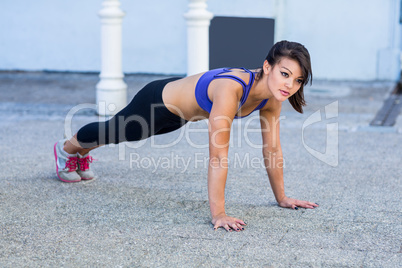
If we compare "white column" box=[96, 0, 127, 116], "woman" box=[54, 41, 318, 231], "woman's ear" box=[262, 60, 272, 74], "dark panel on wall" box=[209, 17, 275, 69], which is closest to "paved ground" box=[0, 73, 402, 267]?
"woman" box=[54, 41, 318, 231]

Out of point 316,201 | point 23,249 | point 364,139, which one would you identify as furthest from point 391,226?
point 364,139

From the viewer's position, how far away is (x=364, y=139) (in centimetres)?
562

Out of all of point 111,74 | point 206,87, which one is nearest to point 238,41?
point 111,74

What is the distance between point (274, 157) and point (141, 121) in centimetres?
80

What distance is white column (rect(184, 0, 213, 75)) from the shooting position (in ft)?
20.4

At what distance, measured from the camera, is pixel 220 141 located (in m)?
3.19

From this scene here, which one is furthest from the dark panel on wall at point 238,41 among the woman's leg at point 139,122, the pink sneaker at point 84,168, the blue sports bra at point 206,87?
the blue sports bra at point 206,87

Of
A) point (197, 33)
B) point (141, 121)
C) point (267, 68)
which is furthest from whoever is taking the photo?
point (197, 33)

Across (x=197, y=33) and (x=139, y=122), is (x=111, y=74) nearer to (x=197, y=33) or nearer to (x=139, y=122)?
(x=197, y=33)

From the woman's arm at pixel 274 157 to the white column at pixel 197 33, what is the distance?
2.77 metres

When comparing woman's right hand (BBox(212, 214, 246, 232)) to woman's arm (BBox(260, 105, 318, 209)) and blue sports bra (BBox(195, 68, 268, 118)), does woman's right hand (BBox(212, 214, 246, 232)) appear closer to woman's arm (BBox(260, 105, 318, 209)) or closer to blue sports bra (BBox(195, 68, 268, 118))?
woman's arm (BBox(260, 105, 318, 209))

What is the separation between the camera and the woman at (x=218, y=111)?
3174 millimetres

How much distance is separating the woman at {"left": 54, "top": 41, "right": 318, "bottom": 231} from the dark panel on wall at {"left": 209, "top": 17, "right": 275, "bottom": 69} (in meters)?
5.21

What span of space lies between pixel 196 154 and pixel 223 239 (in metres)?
1.93
